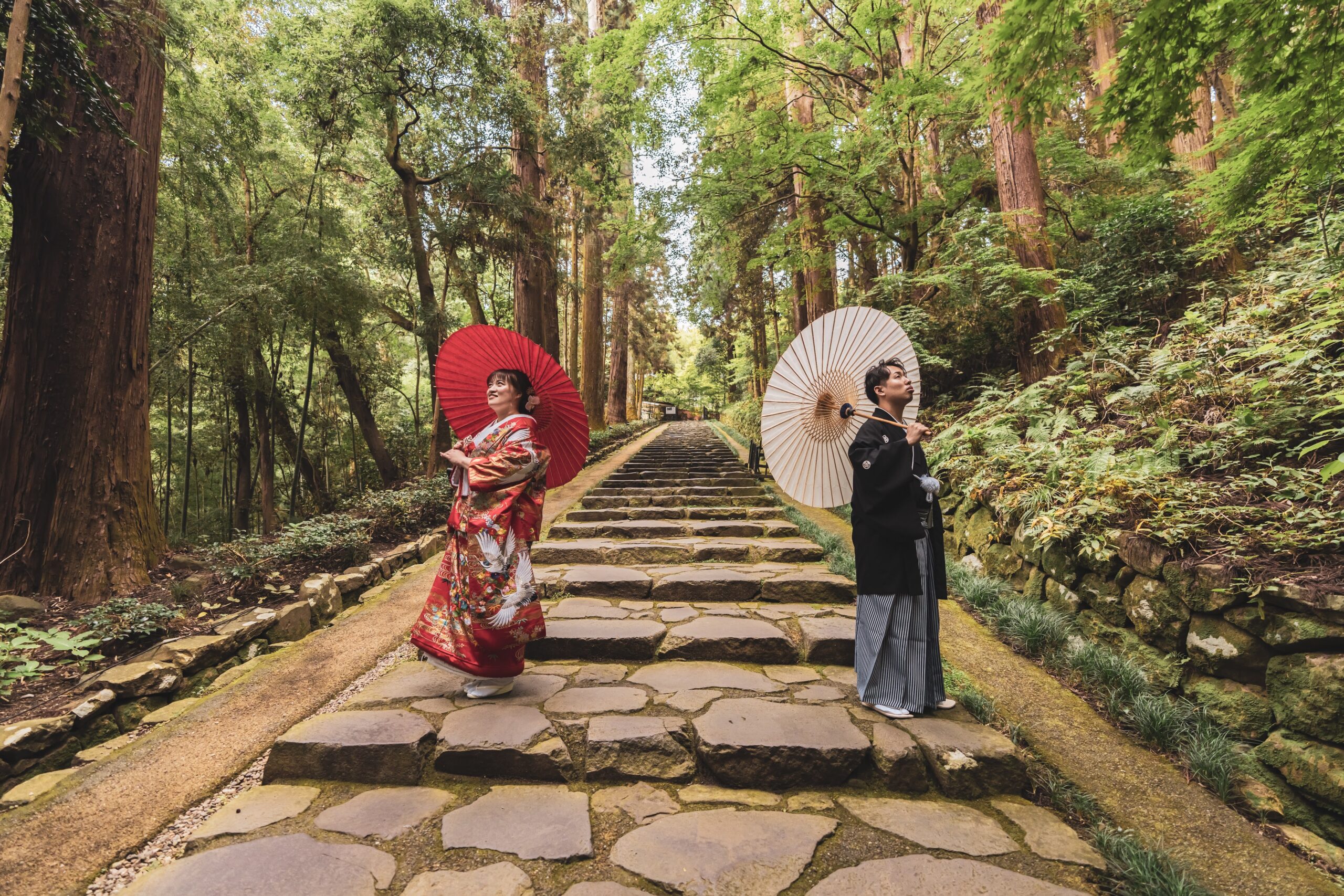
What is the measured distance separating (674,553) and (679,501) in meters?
2.06

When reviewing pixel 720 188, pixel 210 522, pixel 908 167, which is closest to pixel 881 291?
pixel 908 167

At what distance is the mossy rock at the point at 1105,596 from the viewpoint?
312 cm

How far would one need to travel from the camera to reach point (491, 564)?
2766mm

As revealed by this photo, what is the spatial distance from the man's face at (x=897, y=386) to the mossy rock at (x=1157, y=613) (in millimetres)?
1714

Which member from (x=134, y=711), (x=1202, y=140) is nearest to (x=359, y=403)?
(x=134, y=711)

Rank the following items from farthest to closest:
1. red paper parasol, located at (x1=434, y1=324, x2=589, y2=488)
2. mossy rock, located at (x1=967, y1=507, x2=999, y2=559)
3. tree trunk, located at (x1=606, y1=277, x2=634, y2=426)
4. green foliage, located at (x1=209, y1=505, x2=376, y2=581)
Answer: tree trunk, located at (x1=606, y1=277, x2=634, y2=426)
mossy rock, located at (x1=967, y1=507, x2=999, y2=559)
green foliage, located at (x1=209, y1=505, x2=376, y2=581)
red paper parasol, located at (x1=434, y1=324, x2=589, y2=488)

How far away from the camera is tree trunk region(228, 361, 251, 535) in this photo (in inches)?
354

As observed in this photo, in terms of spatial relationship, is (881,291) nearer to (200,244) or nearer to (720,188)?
(720,188)

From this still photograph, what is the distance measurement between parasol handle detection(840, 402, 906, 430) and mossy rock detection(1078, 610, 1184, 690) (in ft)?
6.04

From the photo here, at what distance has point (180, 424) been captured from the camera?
38.0 feet

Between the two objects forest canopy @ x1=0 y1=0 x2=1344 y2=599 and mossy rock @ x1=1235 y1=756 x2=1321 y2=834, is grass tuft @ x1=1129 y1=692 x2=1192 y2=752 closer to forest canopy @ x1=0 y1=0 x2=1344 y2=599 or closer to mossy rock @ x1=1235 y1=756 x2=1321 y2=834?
mossy rock @ x1=1235 y1=756 x2=1321 y2=834

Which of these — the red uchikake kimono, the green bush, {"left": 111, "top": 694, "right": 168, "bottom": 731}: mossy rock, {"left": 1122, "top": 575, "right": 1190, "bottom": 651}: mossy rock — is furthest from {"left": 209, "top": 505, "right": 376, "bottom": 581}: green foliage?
the green bush

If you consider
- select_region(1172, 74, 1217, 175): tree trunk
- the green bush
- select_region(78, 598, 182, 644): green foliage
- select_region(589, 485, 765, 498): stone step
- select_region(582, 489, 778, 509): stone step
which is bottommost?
select_region(78, 598, 182, 644): green foliage

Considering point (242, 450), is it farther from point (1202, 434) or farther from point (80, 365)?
point (1202, 434)
